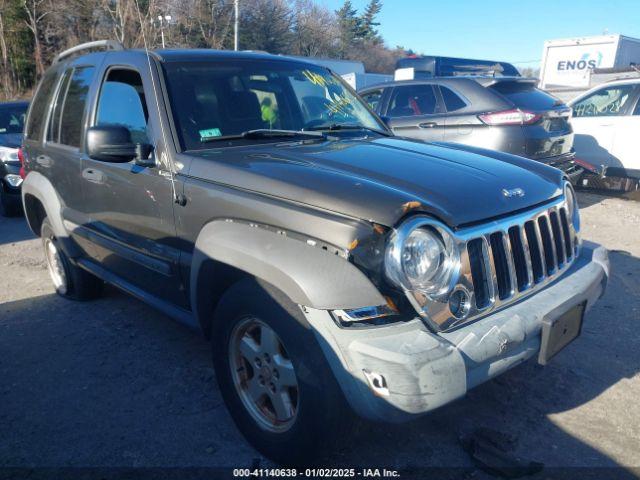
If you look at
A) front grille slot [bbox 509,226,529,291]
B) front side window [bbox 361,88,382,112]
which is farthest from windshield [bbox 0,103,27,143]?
front grille slot [bbox 509,226,529,291]

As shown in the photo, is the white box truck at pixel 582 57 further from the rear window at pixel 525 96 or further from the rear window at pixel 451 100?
the rear window at pixel 451 100

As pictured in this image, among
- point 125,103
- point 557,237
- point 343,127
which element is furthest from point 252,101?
point 557,237

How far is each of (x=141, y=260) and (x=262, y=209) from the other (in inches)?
52.2

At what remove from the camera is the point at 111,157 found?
3.11 metres

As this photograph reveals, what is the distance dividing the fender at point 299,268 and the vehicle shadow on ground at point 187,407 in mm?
816

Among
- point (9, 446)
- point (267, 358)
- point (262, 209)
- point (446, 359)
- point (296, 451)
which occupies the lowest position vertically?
point (9, 446)

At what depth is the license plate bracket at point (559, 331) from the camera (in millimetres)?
2365

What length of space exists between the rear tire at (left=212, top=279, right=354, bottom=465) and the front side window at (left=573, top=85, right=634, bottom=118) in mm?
8155

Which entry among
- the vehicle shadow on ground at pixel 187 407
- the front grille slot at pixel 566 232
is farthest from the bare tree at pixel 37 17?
the front grille slot at pixel 566 232

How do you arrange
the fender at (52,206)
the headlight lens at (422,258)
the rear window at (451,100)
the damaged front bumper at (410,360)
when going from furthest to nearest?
the rear window at (451,100) → the fender at (52,206) → the headlight lens at (422,258) → the damaged front bumper at (410,360)

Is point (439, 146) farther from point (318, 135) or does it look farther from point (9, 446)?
point (9, 446)

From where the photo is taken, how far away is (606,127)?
27.7 ft

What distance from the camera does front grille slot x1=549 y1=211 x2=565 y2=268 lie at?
2814 millimetres

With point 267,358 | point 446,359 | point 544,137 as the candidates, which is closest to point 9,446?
point 267,358
